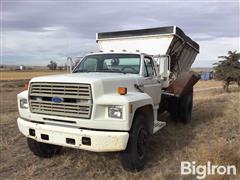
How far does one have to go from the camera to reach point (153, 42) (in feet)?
28.1

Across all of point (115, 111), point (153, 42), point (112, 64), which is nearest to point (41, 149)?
point (115, 111)

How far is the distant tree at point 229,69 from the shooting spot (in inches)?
997

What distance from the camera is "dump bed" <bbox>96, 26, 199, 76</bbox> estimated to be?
8336mm

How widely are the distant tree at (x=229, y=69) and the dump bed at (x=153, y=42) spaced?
16798 mm

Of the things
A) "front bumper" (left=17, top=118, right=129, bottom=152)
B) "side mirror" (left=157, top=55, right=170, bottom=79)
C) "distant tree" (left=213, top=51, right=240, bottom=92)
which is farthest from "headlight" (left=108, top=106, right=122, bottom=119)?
"distant tree" (left=213, top=51, right=240, bottom=92)

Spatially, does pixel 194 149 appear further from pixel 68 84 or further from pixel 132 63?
pixel 68 84

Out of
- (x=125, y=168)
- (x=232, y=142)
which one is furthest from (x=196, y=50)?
(x=125, y=168)

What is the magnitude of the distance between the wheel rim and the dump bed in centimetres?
335

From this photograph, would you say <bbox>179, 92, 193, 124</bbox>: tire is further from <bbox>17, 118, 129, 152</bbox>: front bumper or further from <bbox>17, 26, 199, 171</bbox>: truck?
<bbox>17, 118, 129, 152</bbox>: front bumper

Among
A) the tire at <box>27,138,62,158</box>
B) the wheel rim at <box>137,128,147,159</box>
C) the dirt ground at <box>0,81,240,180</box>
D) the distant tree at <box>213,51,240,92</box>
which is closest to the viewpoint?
the dirt ground at <box>0,81,240,180</box>

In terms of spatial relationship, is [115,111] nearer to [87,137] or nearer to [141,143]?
[87,137]

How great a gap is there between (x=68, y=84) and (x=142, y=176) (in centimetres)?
187

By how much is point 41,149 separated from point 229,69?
871 inches

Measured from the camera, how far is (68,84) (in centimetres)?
504
